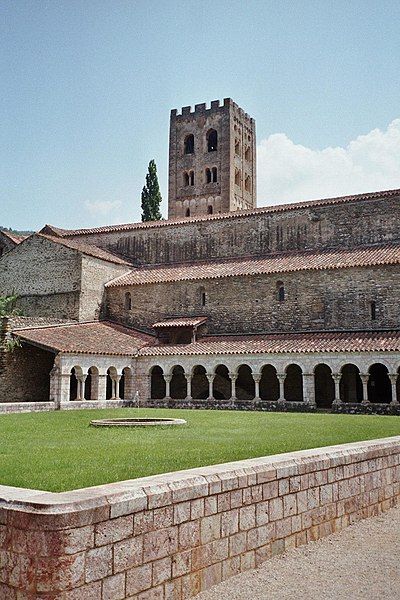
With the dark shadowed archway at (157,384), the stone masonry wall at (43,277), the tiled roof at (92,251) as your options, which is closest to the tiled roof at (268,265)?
the tiled roof at (92,251)

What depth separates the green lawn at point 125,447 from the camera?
6521 millimetres

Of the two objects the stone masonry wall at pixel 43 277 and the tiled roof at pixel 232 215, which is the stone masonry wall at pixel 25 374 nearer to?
the stone masonry wall at pixel 43 277

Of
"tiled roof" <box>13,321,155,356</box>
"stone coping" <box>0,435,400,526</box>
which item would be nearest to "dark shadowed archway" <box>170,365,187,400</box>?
"tiled roof" <box>13,321,155,356</box>

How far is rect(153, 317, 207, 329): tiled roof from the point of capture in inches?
1134

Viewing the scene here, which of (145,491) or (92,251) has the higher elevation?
(92,251)

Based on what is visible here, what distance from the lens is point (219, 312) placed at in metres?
29.8

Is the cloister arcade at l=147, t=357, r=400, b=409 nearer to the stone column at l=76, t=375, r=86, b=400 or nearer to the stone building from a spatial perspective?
the stone building

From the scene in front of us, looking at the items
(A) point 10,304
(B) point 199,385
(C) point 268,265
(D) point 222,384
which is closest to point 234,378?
(D) point 222,384

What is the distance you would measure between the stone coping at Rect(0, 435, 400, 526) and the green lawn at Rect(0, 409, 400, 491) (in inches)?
19.9

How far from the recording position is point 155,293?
3159 cm

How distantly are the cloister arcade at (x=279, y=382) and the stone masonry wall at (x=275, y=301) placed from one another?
81.7 inches

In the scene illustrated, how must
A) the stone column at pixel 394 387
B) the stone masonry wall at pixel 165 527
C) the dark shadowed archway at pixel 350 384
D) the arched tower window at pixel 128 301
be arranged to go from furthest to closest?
the arched tower window at pixel 128 301, the dark shadowed archway at pixel 350 384, the stone column at pixel 394 387, the stone masonry wall at pixel 165 527

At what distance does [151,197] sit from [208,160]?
5855 mm

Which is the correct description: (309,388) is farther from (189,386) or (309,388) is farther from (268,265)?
(268,265)
